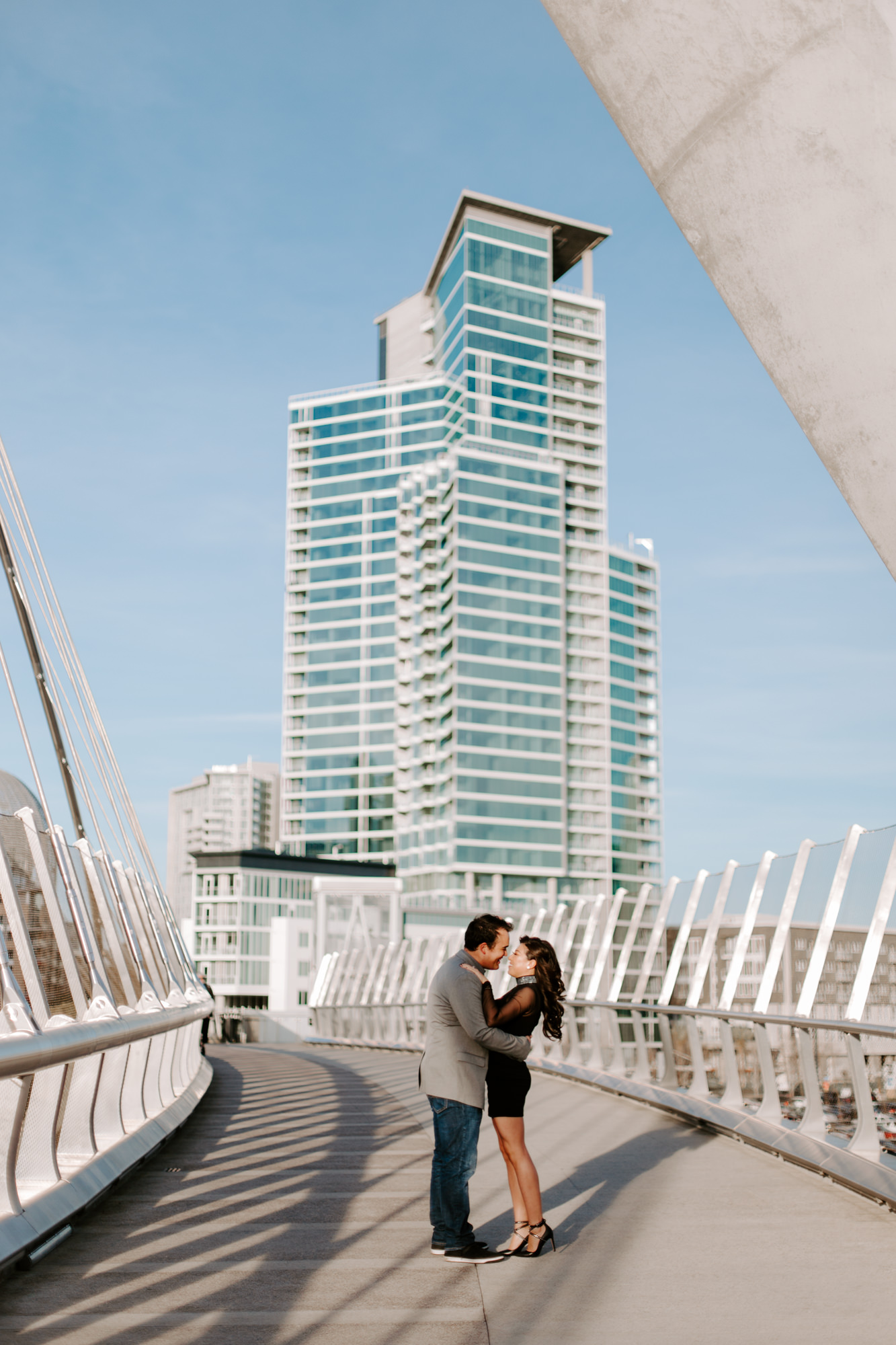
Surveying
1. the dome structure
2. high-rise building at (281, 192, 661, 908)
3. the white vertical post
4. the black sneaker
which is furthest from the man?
high-rise building at (281, 192, 661, 908)

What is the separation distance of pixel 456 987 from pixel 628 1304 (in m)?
1.57

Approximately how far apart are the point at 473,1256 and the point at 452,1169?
359 mm

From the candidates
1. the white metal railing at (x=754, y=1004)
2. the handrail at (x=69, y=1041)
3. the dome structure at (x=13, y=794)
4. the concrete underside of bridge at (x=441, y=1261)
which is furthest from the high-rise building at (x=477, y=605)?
the handrail at (x=69, y=1041)

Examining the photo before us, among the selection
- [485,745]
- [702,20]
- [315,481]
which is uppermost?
[315,481]

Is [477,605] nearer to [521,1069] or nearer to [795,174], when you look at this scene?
[521,1069]

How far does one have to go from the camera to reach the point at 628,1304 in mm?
5070

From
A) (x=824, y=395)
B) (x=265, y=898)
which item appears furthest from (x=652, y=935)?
(x=265, y=898)

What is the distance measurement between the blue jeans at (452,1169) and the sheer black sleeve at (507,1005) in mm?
396

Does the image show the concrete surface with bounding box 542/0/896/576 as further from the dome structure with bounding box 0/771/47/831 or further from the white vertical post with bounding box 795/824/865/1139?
the dome structure with bounding box 0/771/47/831

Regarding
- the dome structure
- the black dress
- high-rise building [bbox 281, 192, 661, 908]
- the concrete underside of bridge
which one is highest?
high-rise building [bbox 281, 192, 661, 908]

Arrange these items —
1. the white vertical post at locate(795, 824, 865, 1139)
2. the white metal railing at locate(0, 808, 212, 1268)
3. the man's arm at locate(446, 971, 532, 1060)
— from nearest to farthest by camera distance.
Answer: the white metal railing at locate(0, 808, 212, 1268) → the man's arm at locate(446, 971, 532, 1060) → the white vertical post at locate(795, 824, 865, 1139)

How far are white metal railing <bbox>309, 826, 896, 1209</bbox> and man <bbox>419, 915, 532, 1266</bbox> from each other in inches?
88.2

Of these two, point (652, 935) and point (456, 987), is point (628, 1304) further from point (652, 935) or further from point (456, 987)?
point (652, 935)

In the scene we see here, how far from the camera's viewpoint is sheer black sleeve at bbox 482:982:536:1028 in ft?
20.4
